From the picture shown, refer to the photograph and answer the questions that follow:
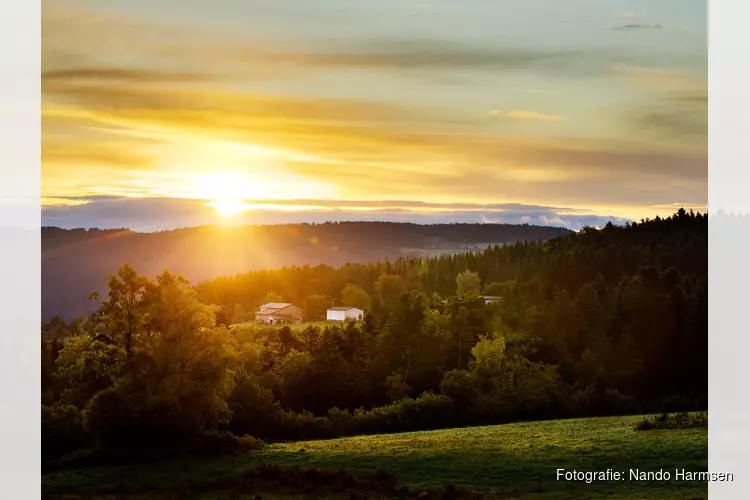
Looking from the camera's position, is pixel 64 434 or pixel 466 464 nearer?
pixel 466 464

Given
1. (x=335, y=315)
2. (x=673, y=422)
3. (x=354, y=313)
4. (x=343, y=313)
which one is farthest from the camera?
(x=335, y=315)

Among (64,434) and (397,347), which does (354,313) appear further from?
(64,434)

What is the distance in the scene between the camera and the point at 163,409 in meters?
18.4

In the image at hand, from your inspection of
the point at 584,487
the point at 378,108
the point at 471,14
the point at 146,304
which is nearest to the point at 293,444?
the point at 146,304

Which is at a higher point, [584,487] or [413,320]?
[413,320]

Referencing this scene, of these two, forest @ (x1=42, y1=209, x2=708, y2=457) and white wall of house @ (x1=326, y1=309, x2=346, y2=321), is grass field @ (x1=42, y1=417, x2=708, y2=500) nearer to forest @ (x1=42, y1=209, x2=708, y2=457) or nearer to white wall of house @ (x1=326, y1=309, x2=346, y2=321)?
forest @ (x1=42, y1=209, x2=708, y2=457)

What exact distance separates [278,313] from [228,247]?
109 inches

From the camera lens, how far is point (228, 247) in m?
23.1

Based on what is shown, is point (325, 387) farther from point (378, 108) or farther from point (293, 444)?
point (378, 108)

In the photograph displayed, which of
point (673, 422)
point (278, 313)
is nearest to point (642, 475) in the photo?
point (673, 422)

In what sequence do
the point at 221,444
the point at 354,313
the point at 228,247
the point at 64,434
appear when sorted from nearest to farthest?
the point at 221,444 → the point at 64,434 → the point at 228,247 → the point at 354,313

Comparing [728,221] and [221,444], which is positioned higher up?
[728,221]

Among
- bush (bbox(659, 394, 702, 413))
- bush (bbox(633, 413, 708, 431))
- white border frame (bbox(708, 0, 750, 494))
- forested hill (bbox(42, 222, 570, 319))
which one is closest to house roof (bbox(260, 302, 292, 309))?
forested hill (bbox(42, 222, 570, 319))

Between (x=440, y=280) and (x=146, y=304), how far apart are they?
9.54 m
